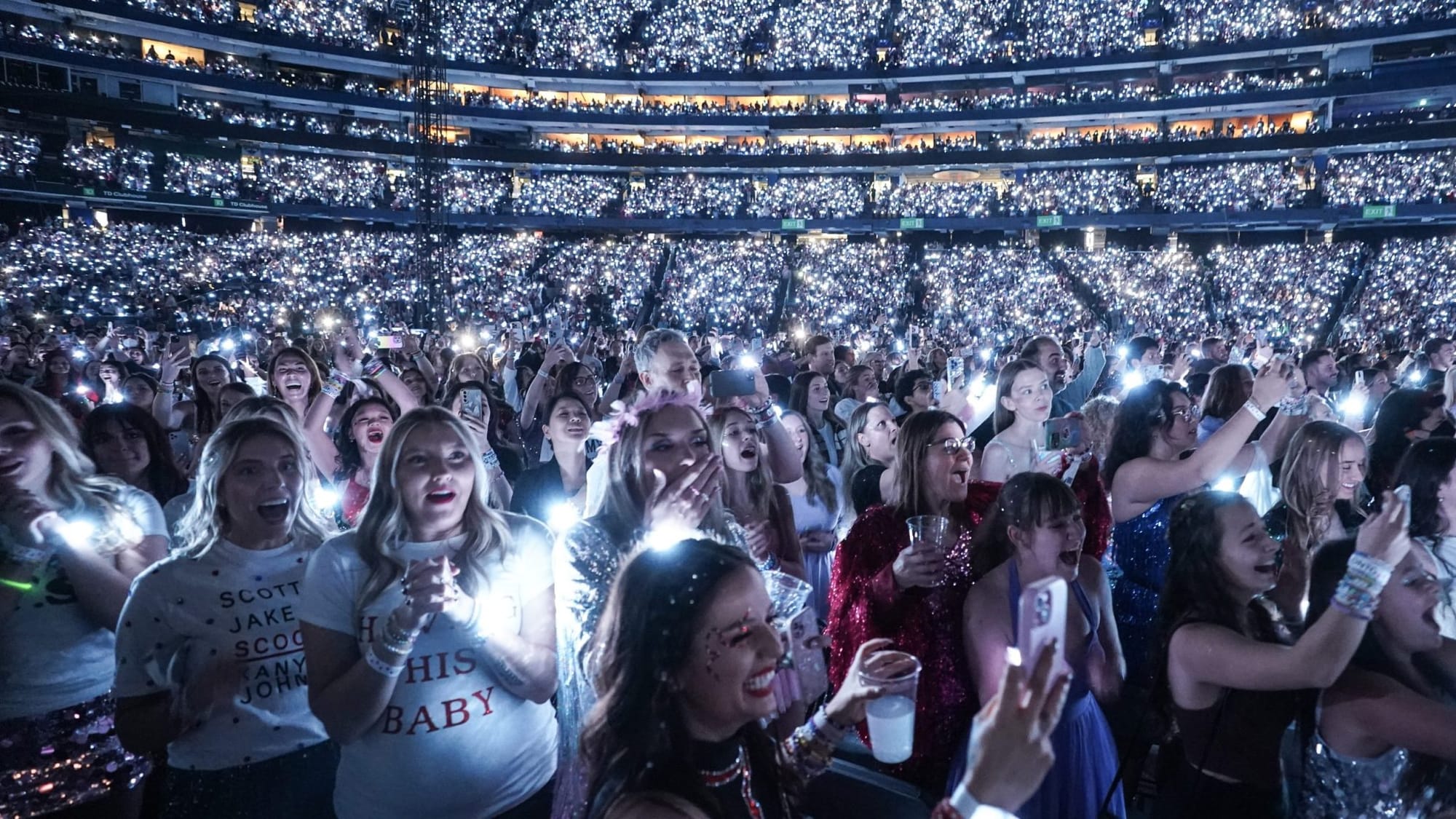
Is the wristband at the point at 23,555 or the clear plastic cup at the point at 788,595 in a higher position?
the wristband at the point at 23,555

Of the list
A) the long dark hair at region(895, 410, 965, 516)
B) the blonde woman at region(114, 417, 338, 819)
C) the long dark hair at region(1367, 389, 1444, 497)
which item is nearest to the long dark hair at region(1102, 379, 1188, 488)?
the long dark hair at region(1367, 389, 1444, 497)

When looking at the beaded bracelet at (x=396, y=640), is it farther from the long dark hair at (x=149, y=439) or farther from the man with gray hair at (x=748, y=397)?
the long dark hair at (x=149, y=439)

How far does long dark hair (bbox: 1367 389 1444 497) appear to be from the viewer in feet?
12.5

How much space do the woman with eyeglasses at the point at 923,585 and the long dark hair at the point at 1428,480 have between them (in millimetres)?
Answer: 1480

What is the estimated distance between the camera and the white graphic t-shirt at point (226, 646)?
2.18 metres

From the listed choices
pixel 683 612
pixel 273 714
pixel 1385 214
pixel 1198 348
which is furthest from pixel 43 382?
pixel 1385 214

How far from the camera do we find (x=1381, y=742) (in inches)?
82.6

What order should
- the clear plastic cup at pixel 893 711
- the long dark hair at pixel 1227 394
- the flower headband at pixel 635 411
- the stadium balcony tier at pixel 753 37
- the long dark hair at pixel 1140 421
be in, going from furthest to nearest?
the stadium balcony tier at pixel 753 37 < the long dark hair at pixel 1227 394 < the long dark hair at pixel 1140 421 < the flower headband at pixel 635 411 < the clear plastic cup at pixel 893 711

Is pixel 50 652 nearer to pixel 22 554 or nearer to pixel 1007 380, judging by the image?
pixel 22 554

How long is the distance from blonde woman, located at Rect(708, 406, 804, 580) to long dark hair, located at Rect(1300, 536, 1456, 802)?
5.86ft

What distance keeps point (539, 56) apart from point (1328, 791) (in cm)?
4513

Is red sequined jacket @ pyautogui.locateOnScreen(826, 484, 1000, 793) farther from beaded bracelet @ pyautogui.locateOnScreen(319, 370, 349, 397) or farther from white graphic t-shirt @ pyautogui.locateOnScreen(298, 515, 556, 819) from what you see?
beaded bracelet @ pyautogui.locateOnScreen(319, 370, 349, 397)

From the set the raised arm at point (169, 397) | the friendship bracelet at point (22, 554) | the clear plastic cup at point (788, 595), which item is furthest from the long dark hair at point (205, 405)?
the clear plastic cup at point (788, 595)

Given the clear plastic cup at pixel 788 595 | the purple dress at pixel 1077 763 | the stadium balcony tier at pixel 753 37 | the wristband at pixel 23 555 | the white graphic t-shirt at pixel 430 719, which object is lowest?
the purple dress at pixel 1077 763
